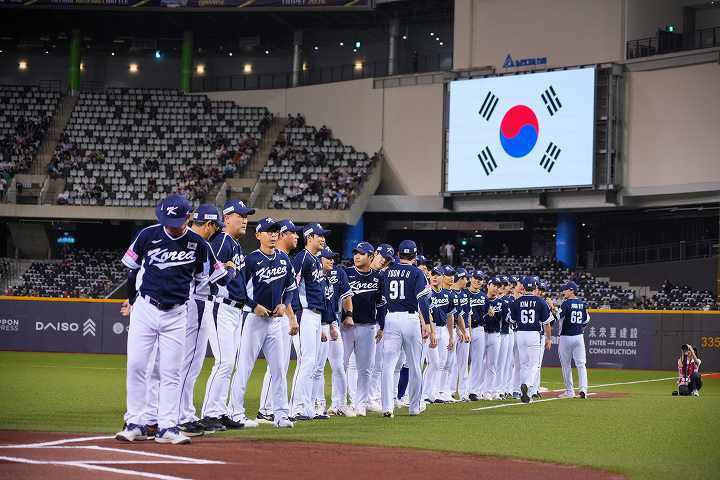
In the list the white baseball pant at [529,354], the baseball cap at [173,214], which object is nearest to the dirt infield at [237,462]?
the baseball cap at [173,214]

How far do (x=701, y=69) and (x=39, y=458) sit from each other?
36.5 m

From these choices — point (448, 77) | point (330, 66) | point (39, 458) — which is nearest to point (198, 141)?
point (330, 66)

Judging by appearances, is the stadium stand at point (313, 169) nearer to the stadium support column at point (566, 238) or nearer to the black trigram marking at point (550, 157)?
the black trigram marking at point (550, 157)

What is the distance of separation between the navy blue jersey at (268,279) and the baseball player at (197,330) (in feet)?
1.88

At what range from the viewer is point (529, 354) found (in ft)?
63.1

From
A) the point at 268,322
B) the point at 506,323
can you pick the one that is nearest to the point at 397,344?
the point at 268,322

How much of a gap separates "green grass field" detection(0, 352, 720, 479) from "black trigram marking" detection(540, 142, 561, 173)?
22.9m

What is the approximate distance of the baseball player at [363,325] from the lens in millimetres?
14484

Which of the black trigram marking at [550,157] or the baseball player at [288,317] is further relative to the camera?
the black trigram marking at [550,157]

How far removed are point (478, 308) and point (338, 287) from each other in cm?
578

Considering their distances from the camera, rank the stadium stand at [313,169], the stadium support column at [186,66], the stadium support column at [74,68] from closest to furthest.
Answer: the stadium stand at [313,169] < the stadium support column at [186,66] < the stadium support column at [74,68]

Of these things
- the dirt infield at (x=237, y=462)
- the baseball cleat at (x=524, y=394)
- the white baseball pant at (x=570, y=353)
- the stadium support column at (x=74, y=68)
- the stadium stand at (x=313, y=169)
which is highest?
the stadium support column at (x=74, y=68)

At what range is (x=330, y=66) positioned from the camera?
55.1m

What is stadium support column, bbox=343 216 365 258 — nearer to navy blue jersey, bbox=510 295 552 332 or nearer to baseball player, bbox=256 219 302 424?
navy blue jersey, bbox=510 295 552 332
